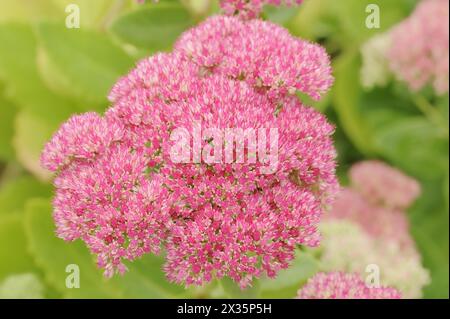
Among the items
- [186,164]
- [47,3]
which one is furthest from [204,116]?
[47,3]

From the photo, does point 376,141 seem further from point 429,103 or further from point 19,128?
point 19,128

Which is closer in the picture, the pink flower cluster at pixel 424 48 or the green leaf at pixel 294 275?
the green leaf at pixel 294 275

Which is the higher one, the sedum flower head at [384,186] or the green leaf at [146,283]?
the sedum flower head at [384,186]

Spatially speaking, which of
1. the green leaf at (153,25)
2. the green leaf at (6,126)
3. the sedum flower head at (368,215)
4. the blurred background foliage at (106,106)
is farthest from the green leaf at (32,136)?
the sedum flower head at (368,215)

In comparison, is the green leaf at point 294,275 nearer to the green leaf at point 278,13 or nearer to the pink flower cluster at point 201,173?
the pink flower cluster at point 201,173

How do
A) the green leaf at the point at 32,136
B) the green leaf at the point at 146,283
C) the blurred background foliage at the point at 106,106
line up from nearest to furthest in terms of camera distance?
the green leaf at the point at 146,283 → the blurred background foliage at the point at 106,106 → the green leaf at the point at 32,136

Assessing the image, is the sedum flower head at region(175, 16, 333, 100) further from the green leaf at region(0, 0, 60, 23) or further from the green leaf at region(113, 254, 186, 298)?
the green leaf at region(0, 0, 60, 23)

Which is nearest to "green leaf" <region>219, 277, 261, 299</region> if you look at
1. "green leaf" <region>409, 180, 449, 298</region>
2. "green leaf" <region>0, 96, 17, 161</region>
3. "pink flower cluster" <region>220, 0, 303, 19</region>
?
"pink flower cluster" <region>220, 0, 303, 19</region>
